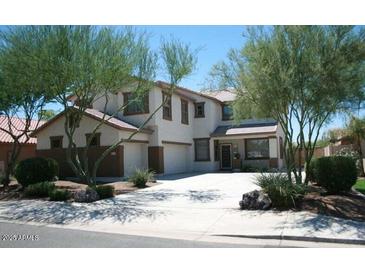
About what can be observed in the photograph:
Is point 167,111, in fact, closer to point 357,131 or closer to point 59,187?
point 59,187

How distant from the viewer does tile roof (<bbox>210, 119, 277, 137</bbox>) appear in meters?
27.8

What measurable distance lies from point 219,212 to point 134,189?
6.82 m

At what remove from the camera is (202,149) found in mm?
29750

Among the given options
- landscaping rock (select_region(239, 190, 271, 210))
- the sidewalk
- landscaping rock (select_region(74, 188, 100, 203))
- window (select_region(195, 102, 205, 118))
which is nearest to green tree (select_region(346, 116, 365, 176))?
window (select_region(195, 102, 205, 118))

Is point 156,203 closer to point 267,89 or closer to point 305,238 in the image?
point 267,89

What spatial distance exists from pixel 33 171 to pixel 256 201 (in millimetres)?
10619

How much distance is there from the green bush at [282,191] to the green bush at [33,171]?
1038cm

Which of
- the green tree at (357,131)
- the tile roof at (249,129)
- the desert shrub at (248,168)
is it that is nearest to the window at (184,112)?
the tile roof at (249,129)

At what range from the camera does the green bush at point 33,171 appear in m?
16.9

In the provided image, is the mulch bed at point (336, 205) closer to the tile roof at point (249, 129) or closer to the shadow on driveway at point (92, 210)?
the shadow on driveway at point (92, 210)

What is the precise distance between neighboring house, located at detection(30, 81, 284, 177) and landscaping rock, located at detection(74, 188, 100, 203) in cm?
749

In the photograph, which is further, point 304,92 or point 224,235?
point 304,92

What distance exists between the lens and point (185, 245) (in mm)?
7574

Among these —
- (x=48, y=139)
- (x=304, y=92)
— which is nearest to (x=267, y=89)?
(x=304, y=92)
